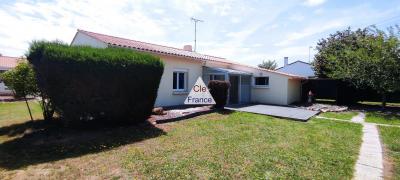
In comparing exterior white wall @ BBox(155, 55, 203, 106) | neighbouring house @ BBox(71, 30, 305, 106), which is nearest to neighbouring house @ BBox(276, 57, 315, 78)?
neighbouring house @ BBox(71, 30, 305, 106)

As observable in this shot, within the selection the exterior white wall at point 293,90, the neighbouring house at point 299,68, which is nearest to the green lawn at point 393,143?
the exterior white wall at point 293,90

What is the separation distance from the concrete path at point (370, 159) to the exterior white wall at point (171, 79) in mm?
11431

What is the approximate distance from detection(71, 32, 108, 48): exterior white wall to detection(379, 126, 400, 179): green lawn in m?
14.5

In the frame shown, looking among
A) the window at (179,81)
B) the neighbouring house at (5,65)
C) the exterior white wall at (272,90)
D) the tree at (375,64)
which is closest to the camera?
the window at (179,81)

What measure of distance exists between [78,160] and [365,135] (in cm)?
1189

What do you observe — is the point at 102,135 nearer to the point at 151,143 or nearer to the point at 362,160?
the point at 151,143

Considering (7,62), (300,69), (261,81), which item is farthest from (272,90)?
(7,62)

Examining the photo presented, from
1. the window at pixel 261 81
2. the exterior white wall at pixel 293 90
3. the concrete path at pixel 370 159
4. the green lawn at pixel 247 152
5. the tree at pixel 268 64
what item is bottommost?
the concrete path at pixel 370 159

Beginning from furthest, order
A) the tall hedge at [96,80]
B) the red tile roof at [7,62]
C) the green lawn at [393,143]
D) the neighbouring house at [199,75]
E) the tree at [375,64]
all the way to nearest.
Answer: the red tile roof at [7,62]
the tree at [375,64]
the neighbouring house at [199,75]
the tall hedge at [96,80]
the green lawn at [393,143]

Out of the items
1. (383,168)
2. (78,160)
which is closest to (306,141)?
(383,168)

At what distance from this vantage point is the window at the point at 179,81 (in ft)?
61.6

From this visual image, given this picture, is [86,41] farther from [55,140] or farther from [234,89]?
[234,89]

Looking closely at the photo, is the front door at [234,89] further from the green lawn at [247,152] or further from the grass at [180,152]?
the grass at [180,152]

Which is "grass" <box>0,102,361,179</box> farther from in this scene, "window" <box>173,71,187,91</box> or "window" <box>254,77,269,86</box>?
"window" <box>254,77,269,86</box>
